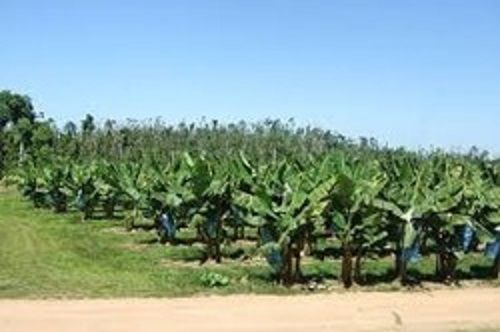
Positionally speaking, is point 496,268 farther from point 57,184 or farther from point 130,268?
point 57,184

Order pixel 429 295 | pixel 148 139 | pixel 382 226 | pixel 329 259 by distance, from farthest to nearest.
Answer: pixel 148 139, pixel 329 259, pixel 382 226, pixel 429 295

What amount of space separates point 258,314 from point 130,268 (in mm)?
7229

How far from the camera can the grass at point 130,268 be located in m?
18.5

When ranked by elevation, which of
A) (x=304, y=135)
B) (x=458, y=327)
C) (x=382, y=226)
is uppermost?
(x=304, y=135)

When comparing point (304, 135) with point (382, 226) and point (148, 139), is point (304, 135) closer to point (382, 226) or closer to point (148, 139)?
point (148, 139)

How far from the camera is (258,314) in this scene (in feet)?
52.2

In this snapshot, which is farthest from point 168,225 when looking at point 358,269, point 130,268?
point 358,269

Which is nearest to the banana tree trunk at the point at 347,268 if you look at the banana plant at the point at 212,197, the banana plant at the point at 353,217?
the banana plant at the point at 353,217

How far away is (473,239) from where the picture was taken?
22234mm

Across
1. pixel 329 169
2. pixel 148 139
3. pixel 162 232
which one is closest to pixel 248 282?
pixel 329 169

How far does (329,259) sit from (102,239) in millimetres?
9186

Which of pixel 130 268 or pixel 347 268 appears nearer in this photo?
pixel 347 268

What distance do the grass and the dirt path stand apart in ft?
3.62

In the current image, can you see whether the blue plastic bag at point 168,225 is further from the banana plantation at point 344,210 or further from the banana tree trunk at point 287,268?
the banana tree trunk at point 287,268
